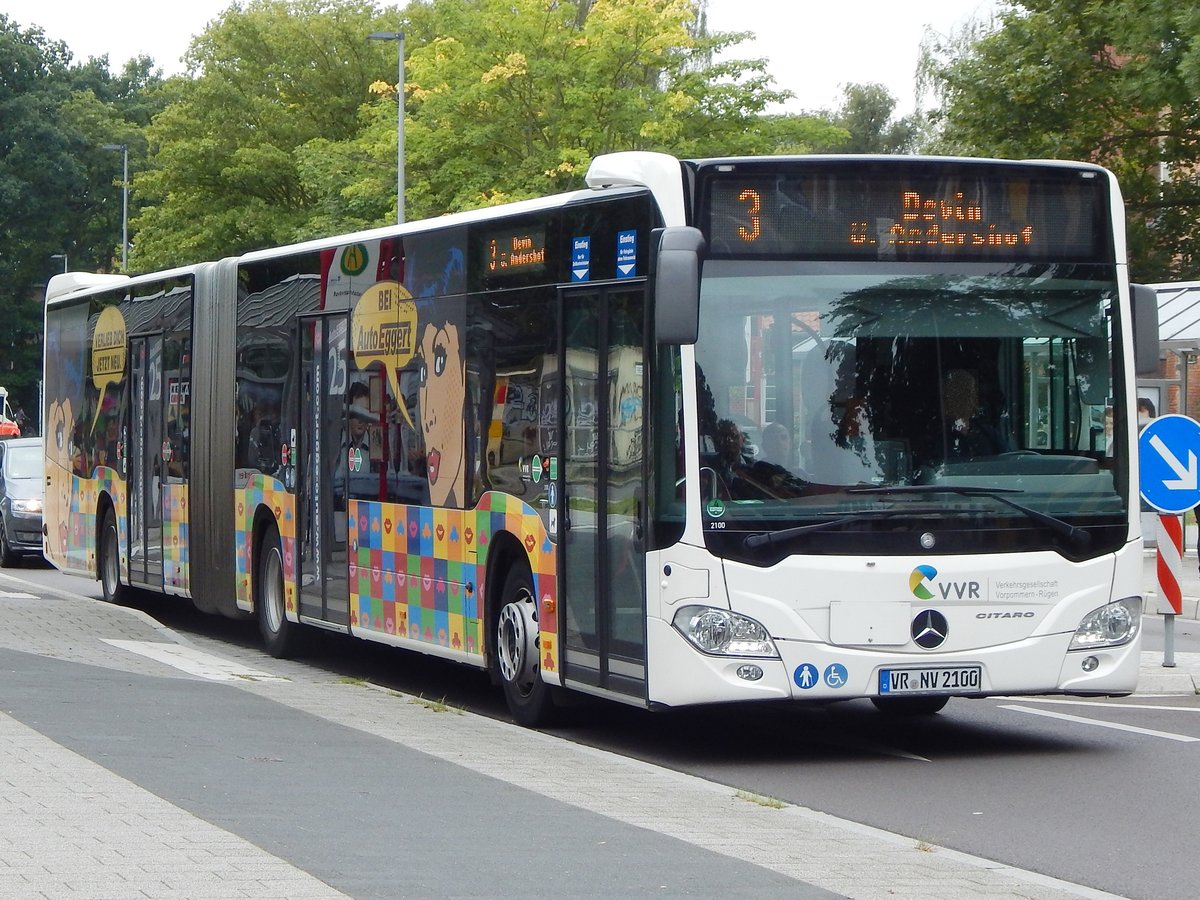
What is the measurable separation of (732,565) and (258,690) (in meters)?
4.18

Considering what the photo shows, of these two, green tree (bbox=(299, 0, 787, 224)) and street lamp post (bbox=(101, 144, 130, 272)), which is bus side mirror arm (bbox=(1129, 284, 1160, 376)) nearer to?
green tree (bbox=(299, 0, 787, 224))

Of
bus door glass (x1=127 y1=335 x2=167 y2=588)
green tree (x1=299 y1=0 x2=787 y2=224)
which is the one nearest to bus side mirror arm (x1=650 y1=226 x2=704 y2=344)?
bus door glass (x1=127 y1=335 x2=167 y2=588)

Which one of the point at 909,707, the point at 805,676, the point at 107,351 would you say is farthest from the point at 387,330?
the point at 107,351

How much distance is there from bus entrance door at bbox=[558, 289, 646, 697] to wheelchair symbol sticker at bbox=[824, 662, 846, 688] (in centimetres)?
94

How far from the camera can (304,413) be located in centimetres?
Answer: 1511

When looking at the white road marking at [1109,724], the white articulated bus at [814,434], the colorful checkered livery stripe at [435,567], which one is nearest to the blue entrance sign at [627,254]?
the white articulated bus at [814,434]

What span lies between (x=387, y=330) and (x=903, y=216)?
4.55 metres

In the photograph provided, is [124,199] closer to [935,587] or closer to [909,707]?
[909,707]

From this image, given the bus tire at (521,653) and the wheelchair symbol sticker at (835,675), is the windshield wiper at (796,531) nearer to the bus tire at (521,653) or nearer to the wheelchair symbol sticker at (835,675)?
the wheelchair symbol sticker at (835,675)

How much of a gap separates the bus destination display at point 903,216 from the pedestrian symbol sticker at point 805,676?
2064 millimetres

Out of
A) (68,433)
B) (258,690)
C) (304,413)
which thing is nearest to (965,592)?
(258,690)

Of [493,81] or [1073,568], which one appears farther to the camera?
[493,81]

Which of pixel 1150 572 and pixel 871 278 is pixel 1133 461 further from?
pixel 1150 572

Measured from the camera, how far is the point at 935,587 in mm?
9906
